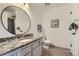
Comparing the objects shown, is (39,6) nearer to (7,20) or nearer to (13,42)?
(7,20)

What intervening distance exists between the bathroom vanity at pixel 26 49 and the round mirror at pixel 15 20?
0.62 ft

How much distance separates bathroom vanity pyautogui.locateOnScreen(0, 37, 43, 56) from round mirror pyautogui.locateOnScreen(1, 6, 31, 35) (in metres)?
0.19

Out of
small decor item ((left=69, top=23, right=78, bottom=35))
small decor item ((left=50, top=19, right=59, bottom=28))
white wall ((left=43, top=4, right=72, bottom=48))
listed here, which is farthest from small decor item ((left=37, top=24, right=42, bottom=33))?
small decor item ((left=69, top=23, right=78, bottom=35))

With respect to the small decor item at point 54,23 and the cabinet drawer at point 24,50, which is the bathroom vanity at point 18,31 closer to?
the cabinet drawer at point 24,50

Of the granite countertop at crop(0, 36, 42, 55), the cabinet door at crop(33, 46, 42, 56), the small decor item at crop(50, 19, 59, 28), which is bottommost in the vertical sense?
the cabinet door at crop(33, 46, 42, 56)

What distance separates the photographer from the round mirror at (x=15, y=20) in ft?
5.41

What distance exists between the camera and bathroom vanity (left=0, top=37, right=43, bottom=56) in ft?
4.94

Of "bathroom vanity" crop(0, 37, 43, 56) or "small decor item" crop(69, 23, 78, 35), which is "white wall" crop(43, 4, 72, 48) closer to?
"small decor item" crop(69, 23, 78, 35)

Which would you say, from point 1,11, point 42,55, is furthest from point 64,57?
point 1,11

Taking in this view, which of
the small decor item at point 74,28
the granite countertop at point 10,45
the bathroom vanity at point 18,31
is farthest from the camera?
the small decor item at point 74,28

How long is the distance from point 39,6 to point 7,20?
50 cm

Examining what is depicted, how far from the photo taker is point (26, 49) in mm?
1675

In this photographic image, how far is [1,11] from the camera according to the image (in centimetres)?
163

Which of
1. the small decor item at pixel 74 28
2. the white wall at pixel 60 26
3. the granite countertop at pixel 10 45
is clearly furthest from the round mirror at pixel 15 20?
the small decor item at pixel 74 28
